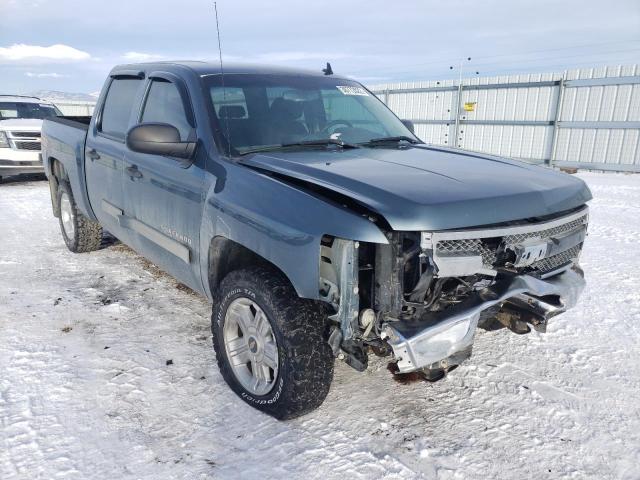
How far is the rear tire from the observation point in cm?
538

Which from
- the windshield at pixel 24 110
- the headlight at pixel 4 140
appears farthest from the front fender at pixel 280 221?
the windshield at pixel 24 110

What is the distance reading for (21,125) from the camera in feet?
33.6

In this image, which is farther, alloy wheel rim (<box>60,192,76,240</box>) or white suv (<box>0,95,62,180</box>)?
white suv (<box>0,95,62,180</box>)

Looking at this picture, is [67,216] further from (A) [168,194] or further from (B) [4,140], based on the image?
(B) [4,140]

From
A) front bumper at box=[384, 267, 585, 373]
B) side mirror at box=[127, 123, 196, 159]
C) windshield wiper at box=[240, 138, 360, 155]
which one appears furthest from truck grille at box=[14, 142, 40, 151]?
front bumper at box=[384, 267, 585, 373]

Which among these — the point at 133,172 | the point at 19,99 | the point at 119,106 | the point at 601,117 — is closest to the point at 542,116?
the point at 601,117

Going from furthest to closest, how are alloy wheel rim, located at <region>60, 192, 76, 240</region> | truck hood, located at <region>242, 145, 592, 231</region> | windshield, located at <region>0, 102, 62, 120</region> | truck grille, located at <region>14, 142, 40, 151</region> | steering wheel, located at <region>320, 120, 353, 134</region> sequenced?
1. windshield, located at <region>0, 102, 62, 120</region>
2. truck grille, located at <region>14, 142, 40, 151</region>
3. alloy wheel rim, located at <region>60, 192, 76, 240</region>
4. steering wheel, located at <region>320, 120, 353, 134</region>
5. truck hood, located at <region>242, 145, 592, 231</region>

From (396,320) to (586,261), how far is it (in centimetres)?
391

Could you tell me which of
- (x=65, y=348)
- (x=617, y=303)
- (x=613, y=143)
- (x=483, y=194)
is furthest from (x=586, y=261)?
(x=613, y=143)

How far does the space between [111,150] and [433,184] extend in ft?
9.48

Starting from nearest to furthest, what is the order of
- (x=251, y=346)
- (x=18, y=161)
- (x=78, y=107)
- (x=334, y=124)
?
(x=251, y=346)
(x=334, y=124)
(x=18, y=161)
(x=78, y=107)

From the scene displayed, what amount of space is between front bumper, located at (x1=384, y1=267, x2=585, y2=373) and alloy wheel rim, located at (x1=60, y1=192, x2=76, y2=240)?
4506mm

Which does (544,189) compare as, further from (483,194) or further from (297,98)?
(297,98)

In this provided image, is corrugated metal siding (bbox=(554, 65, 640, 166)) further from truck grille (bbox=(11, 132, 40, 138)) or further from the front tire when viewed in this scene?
truck grille (bbox=(11, 132, 40, 138))
